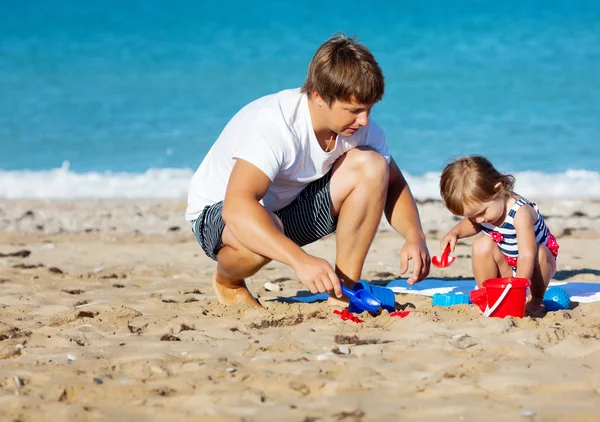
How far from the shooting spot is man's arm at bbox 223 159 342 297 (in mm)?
3061

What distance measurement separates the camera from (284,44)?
2192 cm

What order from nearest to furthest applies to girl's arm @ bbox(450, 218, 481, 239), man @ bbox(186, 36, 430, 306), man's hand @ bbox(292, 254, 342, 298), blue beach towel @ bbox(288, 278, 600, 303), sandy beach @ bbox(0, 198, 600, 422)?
sandy beach @ bbox(0, 198, 600, 422) → man's hand @ bbox(292, 254, 342, 298) → man @ bbox(186, 36, 430, 306) → girl's arm @ bbox(450, 218, 481, 239) → blue beach towel @ bbox(288, 278, 600, 303)

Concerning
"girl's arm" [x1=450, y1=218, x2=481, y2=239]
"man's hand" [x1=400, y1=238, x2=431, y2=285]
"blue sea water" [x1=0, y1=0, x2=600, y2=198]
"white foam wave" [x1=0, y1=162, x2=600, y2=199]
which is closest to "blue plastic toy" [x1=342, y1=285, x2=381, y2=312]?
"man's hand" [x1=400, y1=238, x2=431, y2=285]

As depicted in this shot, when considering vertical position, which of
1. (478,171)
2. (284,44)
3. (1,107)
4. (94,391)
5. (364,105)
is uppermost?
(284,44)

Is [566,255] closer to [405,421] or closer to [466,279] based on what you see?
[466,279]

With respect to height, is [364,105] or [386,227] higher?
[364,105]

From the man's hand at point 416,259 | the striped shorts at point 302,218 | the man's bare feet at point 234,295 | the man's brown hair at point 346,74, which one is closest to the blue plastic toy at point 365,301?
the man's hand at point 416,259

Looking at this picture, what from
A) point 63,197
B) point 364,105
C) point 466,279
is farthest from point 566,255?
point 63,197

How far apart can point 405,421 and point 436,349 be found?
0.70 meters

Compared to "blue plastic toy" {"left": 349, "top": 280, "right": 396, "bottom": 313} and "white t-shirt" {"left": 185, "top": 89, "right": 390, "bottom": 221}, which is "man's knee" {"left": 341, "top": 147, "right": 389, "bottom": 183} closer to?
A: "white t-shirt" {"left": 185, "top": 89, "right": 390, "bottom": 221}

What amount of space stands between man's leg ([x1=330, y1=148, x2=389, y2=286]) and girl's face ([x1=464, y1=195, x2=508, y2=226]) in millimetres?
429

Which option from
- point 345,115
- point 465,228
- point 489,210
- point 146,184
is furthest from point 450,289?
point 146,184

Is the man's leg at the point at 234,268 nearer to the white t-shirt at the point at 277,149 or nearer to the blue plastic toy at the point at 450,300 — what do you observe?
the white t-shirt at the point at 277,149

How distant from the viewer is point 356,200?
3.75 meters
